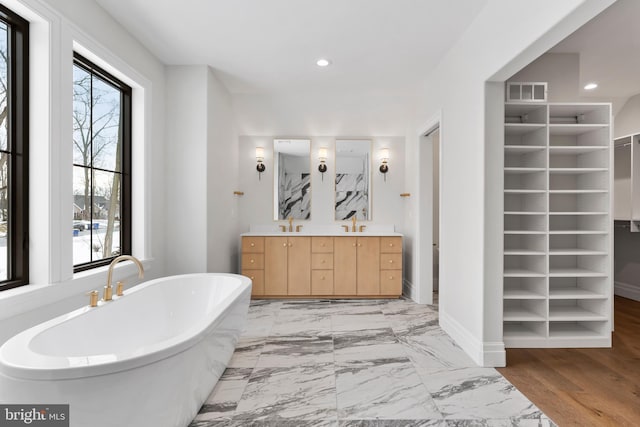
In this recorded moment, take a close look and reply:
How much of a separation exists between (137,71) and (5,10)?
1071 mm

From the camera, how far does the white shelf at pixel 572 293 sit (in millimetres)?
2756

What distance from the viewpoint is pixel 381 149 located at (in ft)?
15.9

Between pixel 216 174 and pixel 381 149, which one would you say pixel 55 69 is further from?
pixel 381 149

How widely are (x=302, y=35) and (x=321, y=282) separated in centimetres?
281

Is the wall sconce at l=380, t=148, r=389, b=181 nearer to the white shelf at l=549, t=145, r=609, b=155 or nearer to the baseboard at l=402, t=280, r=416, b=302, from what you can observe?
the baseboard at l=402, t=280, r=416, b=302

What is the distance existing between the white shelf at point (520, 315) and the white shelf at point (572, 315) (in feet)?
0.36

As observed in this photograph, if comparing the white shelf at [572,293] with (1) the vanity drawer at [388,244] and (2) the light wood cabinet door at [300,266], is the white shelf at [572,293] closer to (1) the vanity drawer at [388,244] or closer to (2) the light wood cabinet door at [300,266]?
(1) the vanity drawer at [388,244]

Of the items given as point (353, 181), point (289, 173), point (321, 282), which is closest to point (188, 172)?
point (289, 173)

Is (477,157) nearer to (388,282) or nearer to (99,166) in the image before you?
(388,282)

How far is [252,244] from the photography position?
4332 millimetres

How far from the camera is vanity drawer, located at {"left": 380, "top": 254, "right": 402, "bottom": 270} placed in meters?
4.35

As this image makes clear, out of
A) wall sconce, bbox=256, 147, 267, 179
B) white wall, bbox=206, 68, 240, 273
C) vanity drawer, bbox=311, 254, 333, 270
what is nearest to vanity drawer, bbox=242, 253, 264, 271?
→ white wall, bbox=206, 68, 240, 273

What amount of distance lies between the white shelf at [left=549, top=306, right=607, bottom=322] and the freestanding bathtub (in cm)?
249
